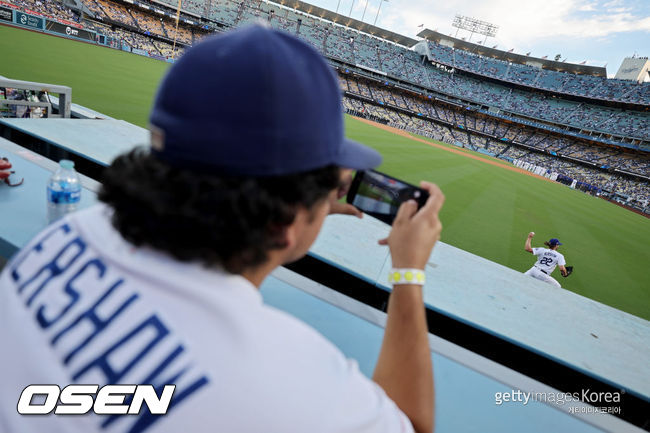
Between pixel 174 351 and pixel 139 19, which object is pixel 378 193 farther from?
pixel 139 19

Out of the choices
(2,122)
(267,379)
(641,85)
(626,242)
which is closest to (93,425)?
Result: (267,379)

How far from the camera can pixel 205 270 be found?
2.11 ft

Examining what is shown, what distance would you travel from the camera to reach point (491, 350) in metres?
1.88

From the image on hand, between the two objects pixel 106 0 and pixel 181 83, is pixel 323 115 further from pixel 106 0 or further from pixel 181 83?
pixel 106 0

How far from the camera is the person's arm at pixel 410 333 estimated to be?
866 mm

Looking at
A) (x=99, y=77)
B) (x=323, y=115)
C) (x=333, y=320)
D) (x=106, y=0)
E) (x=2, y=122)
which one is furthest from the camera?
(x=106, y=0)

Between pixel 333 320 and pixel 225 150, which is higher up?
pixel 225 150

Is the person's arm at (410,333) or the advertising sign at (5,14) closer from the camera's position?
the person's arm at (410,333)

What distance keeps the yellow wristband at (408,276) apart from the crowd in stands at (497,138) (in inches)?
1418

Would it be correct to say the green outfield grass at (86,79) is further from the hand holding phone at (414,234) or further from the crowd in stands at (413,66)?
the crowd in stands at (413,66)

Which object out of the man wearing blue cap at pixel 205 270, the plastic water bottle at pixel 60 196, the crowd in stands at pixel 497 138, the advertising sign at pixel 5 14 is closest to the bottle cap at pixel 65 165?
the plastic water bottle at pixel 60 196

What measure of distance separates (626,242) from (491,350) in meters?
12.8

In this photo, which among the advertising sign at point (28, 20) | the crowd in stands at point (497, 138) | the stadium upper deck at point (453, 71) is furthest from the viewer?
the stadium upper deck at point (453, 71)

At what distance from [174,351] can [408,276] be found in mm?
703
